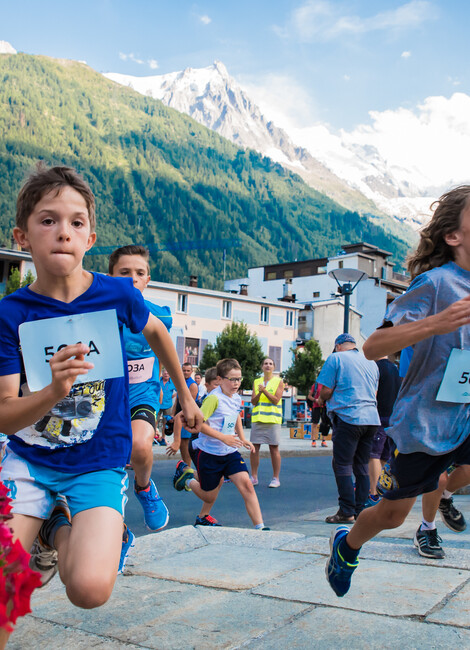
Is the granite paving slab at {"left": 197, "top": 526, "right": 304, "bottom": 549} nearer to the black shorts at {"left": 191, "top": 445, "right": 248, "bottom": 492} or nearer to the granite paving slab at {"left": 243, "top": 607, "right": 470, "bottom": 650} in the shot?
the black shorts at {"left": 191, "top": 445, "right": 248, "bottom": 492}

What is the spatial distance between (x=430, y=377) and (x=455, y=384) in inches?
4.6

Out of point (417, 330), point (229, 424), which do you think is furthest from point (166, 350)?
point (229, 424)

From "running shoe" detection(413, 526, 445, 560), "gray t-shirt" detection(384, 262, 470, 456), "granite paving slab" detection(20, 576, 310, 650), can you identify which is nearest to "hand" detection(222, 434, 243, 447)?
"running shoe" detection(413, 526, 445, 560)

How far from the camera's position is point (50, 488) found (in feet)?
8.39

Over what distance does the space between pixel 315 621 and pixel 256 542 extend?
202cm

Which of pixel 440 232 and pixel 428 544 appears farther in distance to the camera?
pixel 428 544

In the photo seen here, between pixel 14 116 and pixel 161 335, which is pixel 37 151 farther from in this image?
pixel 161 335

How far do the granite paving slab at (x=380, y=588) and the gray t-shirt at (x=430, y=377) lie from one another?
2.72 feet

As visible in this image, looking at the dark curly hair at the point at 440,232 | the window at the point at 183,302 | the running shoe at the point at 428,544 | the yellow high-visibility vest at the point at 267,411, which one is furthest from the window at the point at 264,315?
the dark curly hair at the point at 440,232

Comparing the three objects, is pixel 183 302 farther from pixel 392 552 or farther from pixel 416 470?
pixel 416 470

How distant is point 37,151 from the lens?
172000 millimetres

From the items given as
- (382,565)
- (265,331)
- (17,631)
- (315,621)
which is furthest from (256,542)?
(265,331)

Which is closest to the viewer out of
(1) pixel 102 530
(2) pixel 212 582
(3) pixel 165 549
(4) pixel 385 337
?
(1) pixel 102 530

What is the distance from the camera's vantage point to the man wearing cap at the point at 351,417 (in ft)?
24.0
